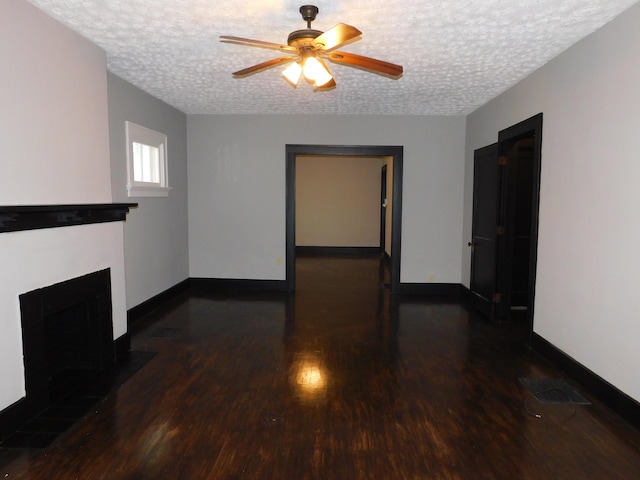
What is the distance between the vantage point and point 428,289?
5.91m

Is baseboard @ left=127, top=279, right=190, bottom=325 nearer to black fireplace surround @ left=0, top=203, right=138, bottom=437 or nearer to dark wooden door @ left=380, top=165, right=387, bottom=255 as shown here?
black fireplace surround @ left=0, top=203, right=138, bottom=437

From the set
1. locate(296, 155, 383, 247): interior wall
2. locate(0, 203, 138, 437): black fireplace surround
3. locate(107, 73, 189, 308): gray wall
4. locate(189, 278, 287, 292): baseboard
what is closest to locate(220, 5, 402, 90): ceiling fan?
locate(0, 203, 138, 437): black fireplace surround

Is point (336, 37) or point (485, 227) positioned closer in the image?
point (336, 37)

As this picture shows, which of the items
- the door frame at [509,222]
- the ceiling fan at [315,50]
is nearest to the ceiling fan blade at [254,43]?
the ceiling fan at [315,50]

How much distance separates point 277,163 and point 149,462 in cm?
439

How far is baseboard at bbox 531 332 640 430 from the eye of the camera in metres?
2.47

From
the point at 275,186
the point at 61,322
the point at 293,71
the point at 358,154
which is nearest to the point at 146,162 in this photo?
the point at 275,186

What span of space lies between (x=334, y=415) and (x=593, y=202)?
7.63ft

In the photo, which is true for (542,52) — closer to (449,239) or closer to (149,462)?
(449,239)

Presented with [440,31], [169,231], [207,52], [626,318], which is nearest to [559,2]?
[440,31]

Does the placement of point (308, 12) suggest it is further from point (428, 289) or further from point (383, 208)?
point (383, 208)

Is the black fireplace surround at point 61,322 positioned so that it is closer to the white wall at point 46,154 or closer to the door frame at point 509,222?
the white wall at point 46,154

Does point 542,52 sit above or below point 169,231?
above

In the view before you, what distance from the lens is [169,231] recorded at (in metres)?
5.30
